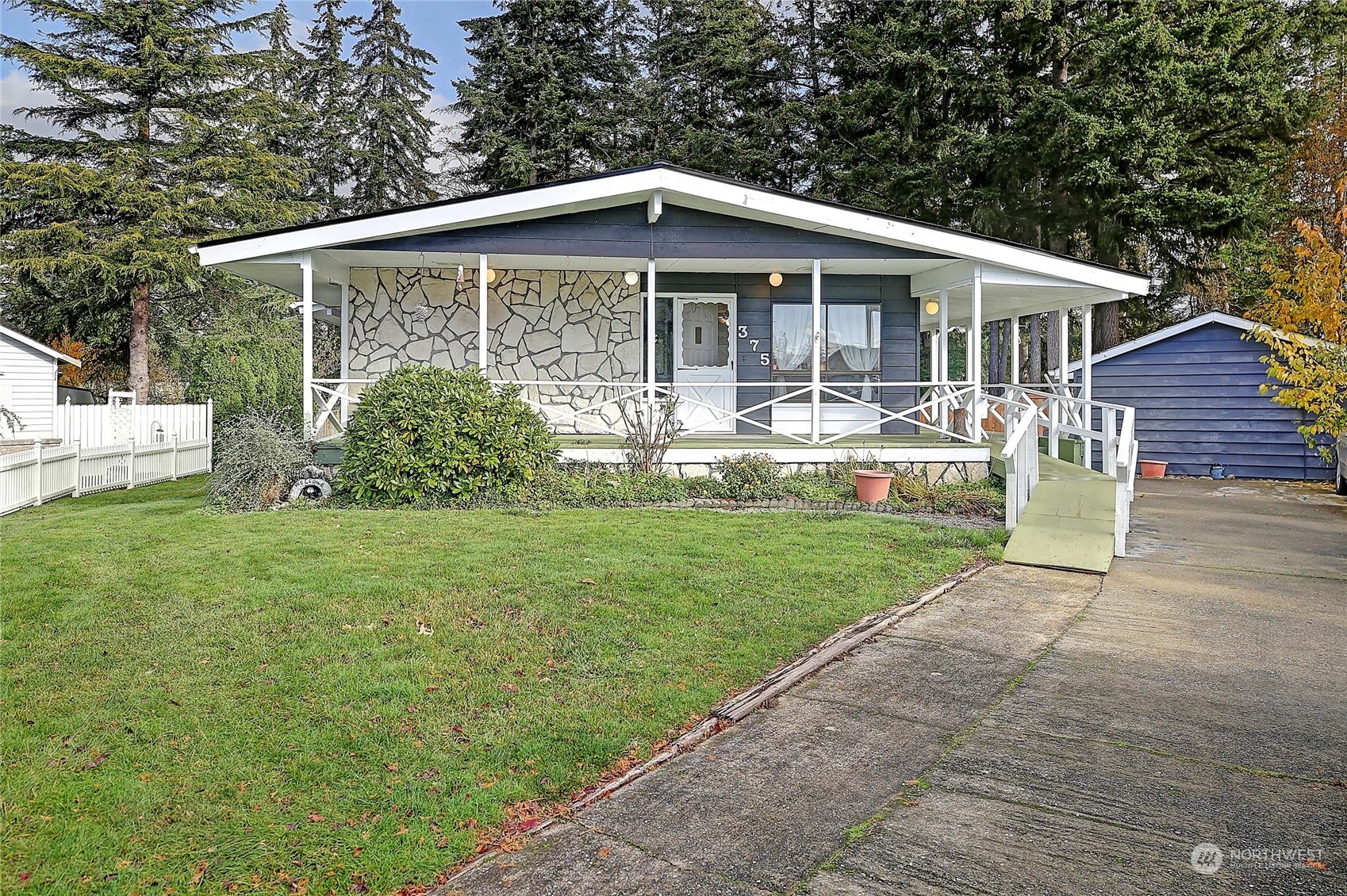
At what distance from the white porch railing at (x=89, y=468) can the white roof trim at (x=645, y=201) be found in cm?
340

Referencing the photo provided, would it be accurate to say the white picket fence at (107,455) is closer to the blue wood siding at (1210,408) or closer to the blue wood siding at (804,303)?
the blue wood siding at (804,303)

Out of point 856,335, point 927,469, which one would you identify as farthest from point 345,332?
point 927,469

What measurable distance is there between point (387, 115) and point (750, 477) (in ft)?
77.9

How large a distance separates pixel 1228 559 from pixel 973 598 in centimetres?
326

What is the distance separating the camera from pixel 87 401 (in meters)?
27.5

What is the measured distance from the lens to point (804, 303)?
13.0 m

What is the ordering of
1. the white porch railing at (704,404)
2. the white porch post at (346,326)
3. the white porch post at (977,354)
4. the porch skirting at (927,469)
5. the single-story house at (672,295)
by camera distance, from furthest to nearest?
the white porch post at (346,326) → the white porch railing at (704,404) → the white porch post at (977,354) → the single-story house at (672,295) → the porch skirting at (927,469)

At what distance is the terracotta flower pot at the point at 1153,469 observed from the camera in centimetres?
1502

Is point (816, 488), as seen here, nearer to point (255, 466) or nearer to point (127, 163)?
point (255, 466)

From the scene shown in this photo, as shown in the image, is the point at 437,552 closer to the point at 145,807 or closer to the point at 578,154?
the point at 145,807

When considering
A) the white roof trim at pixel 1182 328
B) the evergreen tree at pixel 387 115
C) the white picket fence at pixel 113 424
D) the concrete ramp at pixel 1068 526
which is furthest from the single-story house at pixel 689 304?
the evergreen tree at pixel 387 115

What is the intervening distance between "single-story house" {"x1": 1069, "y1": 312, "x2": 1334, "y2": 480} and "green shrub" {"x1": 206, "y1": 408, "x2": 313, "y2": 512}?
546 inches

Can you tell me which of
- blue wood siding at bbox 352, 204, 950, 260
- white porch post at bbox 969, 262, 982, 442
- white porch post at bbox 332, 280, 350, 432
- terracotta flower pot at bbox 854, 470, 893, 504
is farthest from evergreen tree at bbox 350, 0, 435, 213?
terracotta flower pot at bbox 854, 470, 893, 504

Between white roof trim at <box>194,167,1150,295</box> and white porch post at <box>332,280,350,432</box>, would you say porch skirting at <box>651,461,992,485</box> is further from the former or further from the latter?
white porch post at <box>332,280,350,432</box>
